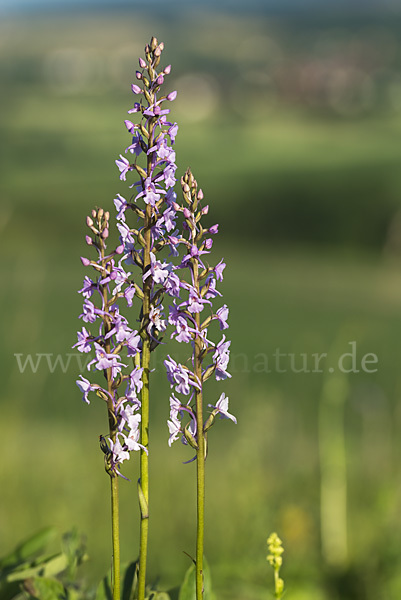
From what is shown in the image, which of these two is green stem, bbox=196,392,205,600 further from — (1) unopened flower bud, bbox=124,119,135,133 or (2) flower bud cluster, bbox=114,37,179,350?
(1) unopened flower bud, bbox=124,119,135,133

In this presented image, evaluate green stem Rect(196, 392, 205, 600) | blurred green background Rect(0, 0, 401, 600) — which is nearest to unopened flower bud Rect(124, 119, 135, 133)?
green stem Rect(196, 392, 205, 600)

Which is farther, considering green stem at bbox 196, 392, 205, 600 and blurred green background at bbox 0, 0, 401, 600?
blurred green background at bbox 0, 0, 401, 600

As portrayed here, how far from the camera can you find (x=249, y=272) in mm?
15305

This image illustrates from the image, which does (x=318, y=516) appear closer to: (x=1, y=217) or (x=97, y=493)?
(x=97, y=493)

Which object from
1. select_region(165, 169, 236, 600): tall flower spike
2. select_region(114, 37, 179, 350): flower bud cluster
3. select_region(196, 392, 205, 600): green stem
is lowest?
select_region(196, 392, 205, 600): green stem

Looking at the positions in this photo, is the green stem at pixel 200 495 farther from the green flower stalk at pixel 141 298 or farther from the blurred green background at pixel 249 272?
the blurred green background at pixel 249 272

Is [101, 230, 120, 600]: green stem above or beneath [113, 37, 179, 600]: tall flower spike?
beneath

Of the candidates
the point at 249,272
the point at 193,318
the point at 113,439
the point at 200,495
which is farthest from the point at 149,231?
the point at 249,272

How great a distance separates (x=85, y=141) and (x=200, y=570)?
737 inches

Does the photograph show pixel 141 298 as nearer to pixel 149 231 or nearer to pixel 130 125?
pixel 149 231

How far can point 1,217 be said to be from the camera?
4684 millimetres

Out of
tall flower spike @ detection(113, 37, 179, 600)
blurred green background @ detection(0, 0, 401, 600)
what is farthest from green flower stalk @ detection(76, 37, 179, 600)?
blurred green background @ detection(0, 0, 401, 600)

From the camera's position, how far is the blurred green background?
3.89m

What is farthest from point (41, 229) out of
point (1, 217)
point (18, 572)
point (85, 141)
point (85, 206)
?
point (18, 572)
